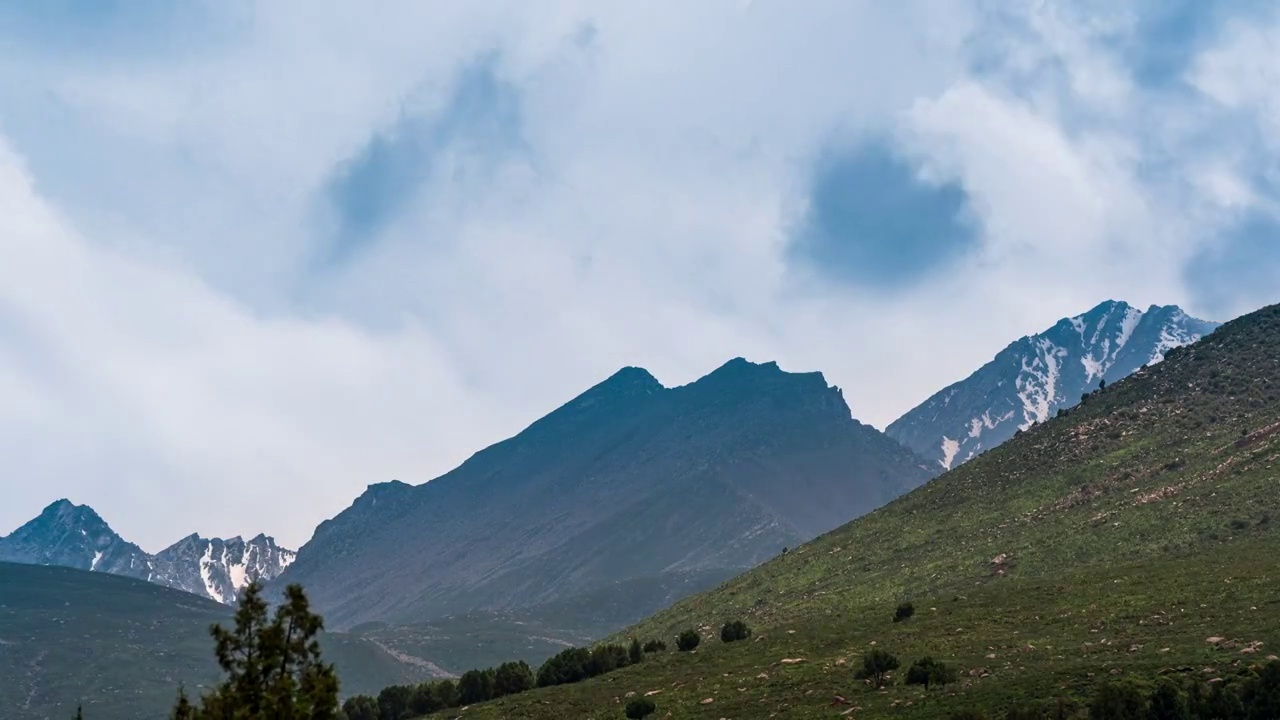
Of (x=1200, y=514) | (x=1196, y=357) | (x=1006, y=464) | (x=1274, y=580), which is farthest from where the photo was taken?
(x=1196, y=357)

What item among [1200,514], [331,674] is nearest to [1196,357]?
[1200,514]

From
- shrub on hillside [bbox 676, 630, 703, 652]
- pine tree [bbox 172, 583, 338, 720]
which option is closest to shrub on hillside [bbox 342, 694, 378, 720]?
shrub on hillside [bbox 676, 630, 703, 652]

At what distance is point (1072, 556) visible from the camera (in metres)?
85.2

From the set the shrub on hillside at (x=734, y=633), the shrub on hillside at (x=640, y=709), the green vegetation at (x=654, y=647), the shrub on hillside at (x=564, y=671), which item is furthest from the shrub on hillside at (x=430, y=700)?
the shrub on hillside at (x=640, y=709)

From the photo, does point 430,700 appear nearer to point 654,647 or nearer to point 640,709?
point 654,647

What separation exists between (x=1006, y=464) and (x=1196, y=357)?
29690mm

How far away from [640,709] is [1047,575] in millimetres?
38620

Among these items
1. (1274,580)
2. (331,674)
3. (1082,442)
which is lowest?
(1274,580)

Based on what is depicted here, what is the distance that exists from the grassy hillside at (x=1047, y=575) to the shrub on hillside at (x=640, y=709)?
35.1 inches

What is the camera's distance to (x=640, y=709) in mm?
56969

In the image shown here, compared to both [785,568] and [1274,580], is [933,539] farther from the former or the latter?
[1274,580]

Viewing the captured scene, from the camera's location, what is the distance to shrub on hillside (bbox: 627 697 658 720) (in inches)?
2228

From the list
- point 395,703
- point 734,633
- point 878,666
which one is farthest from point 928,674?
point 395,703

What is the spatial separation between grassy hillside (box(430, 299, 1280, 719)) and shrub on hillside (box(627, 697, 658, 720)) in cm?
89
